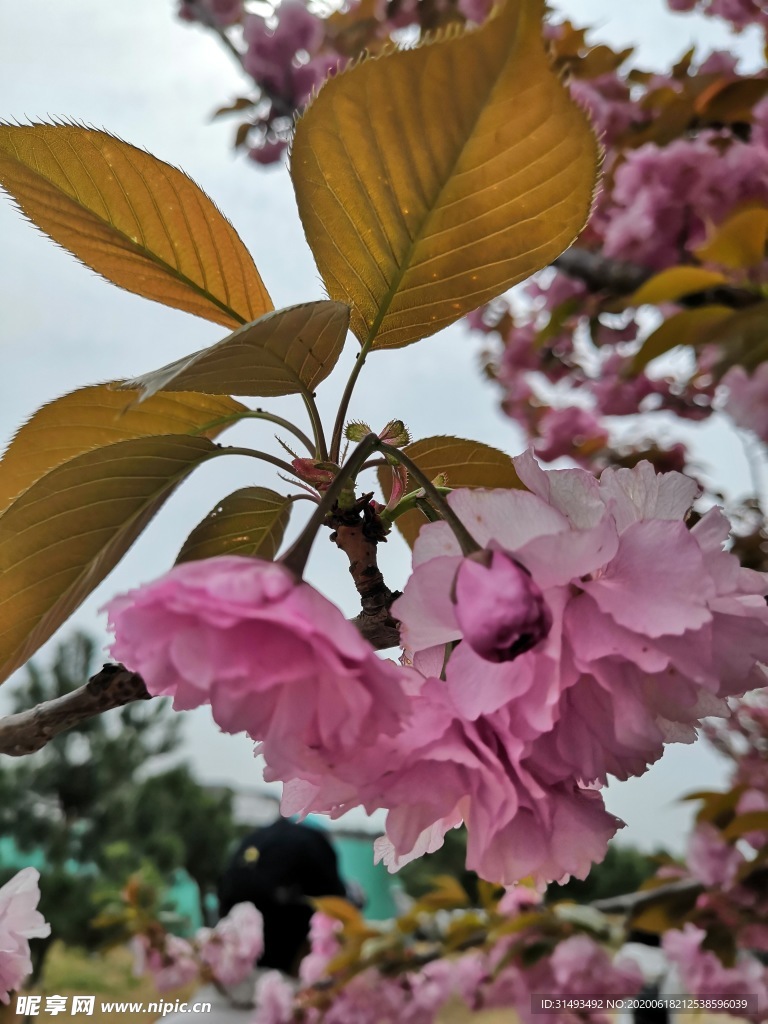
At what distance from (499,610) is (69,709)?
0.57ft

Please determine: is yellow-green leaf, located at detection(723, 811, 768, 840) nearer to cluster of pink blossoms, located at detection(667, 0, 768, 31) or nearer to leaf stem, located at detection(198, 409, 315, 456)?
leaf stem, located at detection(198, 409, 315, 456)

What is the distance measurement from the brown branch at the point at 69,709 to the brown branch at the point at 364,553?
0.28 ft

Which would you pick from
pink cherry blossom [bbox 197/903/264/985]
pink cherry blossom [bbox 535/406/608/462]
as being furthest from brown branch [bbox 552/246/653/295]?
pink cherry blossom [bbox 197/903/264/985]

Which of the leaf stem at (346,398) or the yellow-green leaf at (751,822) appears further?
the yellow-green leaf at (751,822)

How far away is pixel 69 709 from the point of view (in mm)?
274

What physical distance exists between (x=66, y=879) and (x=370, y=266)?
443 cm

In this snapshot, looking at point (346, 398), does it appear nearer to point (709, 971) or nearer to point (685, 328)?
point (685, 328)

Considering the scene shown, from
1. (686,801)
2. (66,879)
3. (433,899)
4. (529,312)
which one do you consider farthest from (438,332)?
(66,879)

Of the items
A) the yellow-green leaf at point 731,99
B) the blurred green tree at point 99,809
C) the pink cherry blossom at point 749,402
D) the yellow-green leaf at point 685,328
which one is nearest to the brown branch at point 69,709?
the yellow-green leaf at point 685,328

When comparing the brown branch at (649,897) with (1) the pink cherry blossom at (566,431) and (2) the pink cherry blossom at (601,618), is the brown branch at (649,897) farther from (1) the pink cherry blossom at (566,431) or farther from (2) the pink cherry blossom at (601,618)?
(1) the pink cherry blossom at (566,431)

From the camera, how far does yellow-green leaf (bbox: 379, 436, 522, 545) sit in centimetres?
33

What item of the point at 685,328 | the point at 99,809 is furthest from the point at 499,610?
the point at 99,809

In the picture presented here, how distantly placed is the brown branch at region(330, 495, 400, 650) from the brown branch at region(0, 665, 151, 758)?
84 mm

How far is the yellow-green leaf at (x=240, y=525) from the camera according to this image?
309 mm
